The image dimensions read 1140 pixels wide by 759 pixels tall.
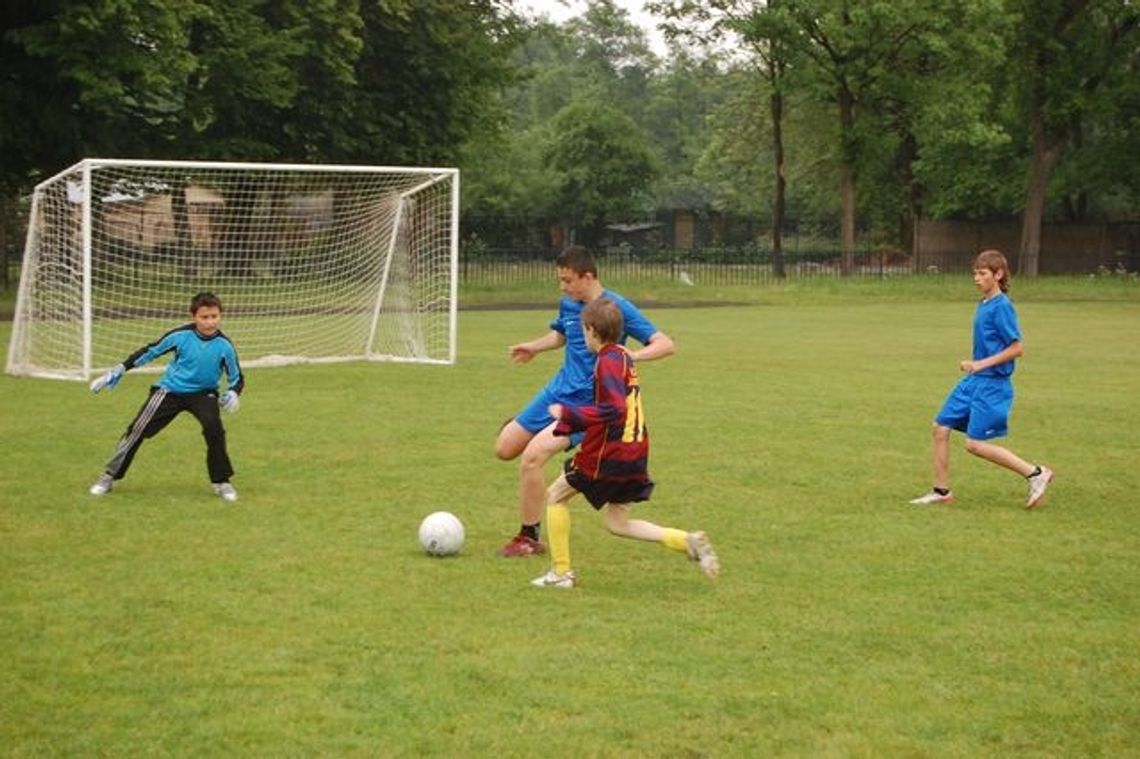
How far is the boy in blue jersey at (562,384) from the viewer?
8773mm

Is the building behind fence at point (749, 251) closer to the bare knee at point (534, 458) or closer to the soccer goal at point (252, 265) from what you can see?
the soccer goal at point (252, 265)

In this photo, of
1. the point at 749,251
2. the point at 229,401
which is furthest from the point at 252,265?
the point at 749,251

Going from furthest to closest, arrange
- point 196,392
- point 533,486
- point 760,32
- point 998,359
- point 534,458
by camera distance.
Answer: point 760,32
point 196,392
point 998,359
point 533,486
point 534,458

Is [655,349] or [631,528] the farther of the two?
[655,349]

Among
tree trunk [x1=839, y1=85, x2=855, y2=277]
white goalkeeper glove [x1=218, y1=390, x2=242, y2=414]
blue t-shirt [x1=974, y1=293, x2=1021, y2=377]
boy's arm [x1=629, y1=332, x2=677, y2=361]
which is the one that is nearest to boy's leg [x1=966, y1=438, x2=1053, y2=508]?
blue t-shirt [x1=974, y1=293, x2=1021, y2=377]

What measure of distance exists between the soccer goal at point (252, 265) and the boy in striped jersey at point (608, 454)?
41.9 feet

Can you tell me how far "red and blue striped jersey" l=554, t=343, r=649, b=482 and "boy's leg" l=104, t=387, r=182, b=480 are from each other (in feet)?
13.0

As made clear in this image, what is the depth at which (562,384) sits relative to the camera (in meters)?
9.06

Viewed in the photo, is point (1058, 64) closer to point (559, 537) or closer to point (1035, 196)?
point (1035, 196)

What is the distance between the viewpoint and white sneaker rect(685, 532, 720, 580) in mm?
7914

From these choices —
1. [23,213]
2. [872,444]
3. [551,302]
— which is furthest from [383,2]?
[872,444]

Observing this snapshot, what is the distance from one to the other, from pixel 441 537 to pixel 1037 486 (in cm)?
427

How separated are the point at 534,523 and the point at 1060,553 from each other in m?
2.98

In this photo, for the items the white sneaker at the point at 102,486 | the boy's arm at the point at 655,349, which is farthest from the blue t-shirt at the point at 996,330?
the white sneaker at the point at 102,486
